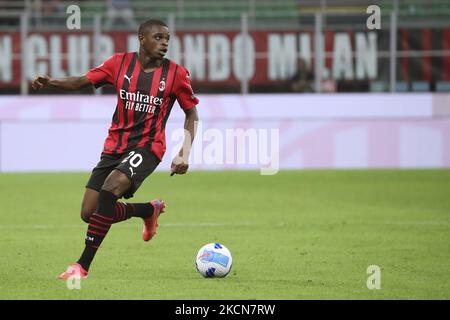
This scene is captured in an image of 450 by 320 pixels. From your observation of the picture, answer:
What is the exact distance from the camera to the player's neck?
27.5ft

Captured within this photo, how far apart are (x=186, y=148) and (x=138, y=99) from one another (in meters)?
0.55

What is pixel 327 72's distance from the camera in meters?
20.3

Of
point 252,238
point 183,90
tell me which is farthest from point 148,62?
point 252,238

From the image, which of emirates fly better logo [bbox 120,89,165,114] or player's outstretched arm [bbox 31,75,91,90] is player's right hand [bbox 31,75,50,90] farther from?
emirates fly better logo [bbox 120,89,165,114]

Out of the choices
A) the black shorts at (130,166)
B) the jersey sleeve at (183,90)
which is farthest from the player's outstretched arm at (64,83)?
the jersey sleeve at (183,90)

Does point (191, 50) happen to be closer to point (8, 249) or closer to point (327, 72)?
point (327, 72)

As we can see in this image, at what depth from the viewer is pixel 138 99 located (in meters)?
8.29

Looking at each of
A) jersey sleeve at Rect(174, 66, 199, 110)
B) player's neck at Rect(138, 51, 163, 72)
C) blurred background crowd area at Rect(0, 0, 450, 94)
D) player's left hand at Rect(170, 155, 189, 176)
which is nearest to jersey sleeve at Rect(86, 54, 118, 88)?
player's neck at Rect(138, 51, 163, 72)

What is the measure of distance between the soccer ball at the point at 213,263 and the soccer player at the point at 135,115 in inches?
27.2

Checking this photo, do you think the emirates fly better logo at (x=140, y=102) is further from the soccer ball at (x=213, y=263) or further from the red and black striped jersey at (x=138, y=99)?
the soccer ball at (x=213, y=263)

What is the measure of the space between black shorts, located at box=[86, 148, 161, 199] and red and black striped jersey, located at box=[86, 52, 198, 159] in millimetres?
58

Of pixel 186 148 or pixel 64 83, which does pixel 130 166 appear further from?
pixel 64 83
